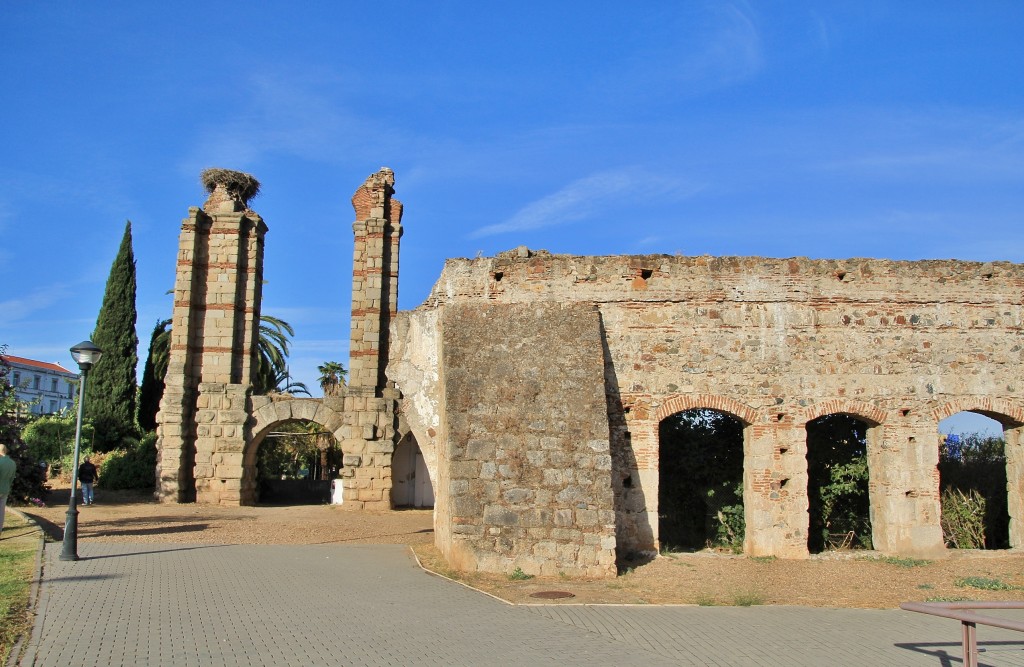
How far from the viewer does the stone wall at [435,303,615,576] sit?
32.4ft

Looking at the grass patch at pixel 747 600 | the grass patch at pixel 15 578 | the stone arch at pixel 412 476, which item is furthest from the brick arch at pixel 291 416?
the grass patch at pixel 747 600

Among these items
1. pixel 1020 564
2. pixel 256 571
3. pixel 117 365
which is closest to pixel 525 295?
pixel 256 571

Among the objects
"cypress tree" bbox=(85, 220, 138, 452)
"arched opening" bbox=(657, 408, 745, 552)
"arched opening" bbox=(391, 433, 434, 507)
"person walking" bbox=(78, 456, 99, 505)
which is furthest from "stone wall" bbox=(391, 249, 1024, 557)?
"cypress tree" bbox=(85, 220, 138, 452)

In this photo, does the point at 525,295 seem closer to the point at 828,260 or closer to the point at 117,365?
the point at 828,260

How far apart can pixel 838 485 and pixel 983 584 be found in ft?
11.1

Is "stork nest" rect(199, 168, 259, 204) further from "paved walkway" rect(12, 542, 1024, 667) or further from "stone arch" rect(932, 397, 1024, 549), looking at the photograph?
"stone arch" rect(932, 397, 1024, 549)

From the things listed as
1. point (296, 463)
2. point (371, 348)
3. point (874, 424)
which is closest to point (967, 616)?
point (874, 424)

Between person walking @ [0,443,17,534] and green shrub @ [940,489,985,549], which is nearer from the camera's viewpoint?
person walking @ [0,443,17,534]

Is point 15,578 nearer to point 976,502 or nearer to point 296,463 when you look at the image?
point 976,502

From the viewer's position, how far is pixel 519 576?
9.65 meters

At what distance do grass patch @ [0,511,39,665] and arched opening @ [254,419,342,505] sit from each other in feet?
30.2

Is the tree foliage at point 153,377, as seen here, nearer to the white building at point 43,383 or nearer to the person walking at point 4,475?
the person walking at point 4,475

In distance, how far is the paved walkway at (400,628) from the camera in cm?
636

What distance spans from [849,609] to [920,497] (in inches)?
164
